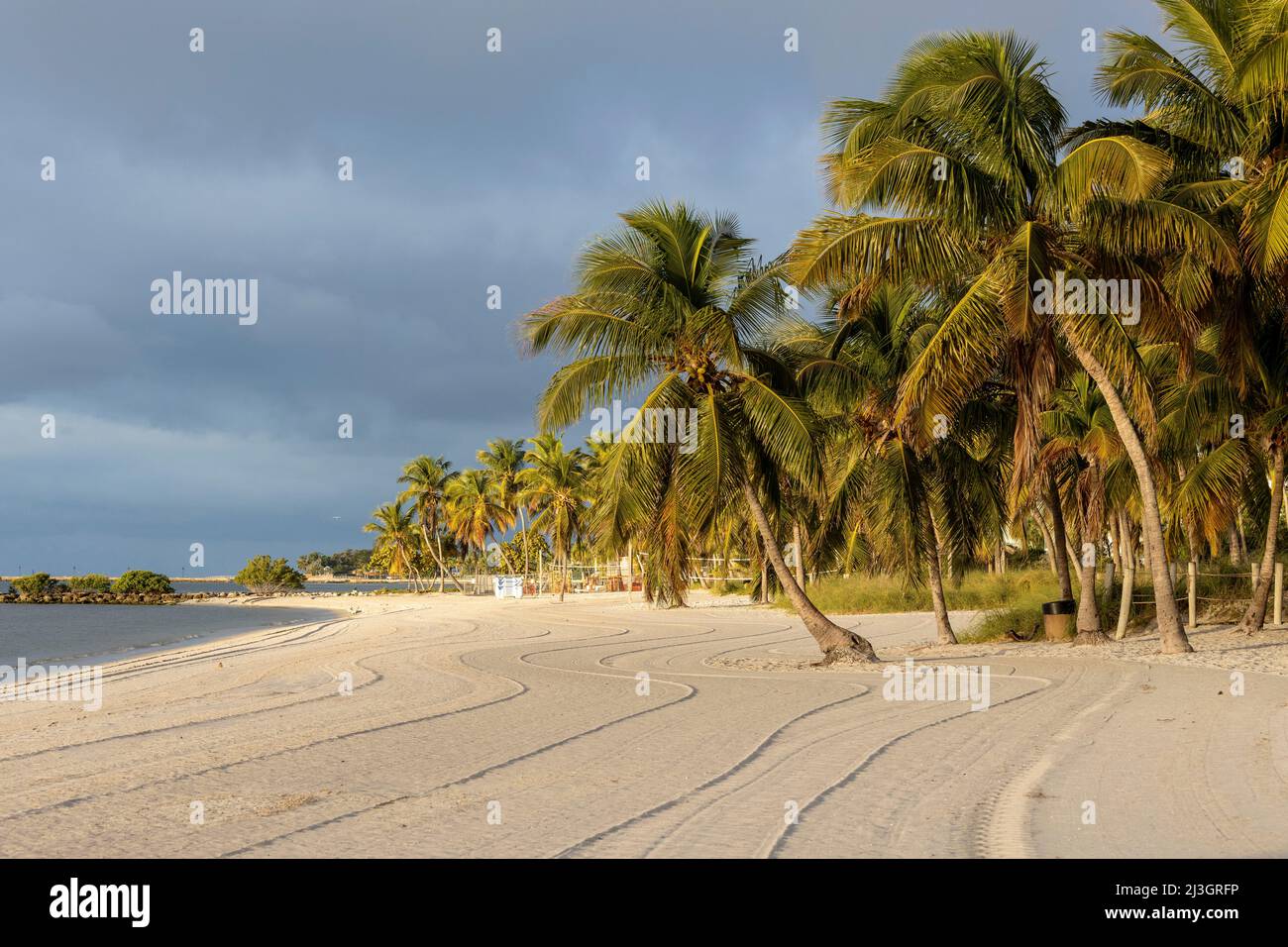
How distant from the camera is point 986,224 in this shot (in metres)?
16.5

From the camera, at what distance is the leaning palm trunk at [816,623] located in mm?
16922

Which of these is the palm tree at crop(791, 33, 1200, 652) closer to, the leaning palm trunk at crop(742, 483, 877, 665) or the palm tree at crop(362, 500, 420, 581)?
the leaning palm trunk at crop(742, 483, 877, 665)

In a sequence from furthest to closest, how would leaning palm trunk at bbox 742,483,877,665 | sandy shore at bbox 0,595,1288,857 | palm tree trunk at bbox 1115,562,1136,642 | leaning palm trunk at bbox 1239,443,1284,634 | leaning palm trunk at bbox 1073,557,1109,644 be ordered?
palm tree trunk at bbox 1115,562,1136,642 < leaning palm trunk at bbox 1073,557,1109,644 < leaning palm trunk at bbox 1239,443,1284,634 < leaning palm trunk at bbox 742,483,877,665 < sandy shore at bbox 0,595,1288,857

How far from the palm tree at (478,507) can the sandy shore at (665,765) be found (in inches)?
2271

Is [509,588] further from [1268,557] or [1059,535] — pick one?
[1268,557]

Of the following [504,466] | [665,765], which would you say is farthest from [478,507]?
[665,765]

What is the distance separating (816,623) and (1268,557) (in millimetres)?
9034

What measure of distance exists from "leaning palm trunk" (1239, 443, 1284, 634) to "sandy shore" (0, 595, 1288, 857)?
2.38m

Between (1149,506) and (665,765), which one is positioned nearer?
(665,765)

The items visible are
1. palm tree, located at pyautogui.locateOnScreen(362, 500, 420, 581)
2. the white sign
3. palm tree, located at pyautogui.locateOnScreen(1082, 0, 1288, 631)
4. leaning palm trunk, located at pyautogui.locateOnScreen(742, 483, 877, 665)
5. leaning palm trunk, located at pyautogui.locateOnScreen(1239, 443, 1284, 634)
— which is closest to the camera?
palm tree, located at pyautogui.locateOnScreen(1082, 0, 1288, 631)

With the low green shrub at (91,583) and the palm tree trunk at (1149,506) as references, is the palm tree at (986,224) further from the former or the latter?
the low green shrub at (91,583)

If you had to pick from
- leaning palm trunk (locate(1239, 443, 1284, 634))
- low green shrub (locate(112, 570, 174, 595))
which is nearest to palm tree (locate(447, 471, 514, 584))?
low green shrub (locate(112, 570, 174, 595))

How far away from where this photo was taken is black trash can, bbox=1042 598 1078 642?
20219 mm

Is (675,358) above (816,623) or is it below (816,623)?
above
